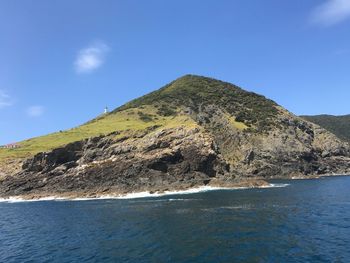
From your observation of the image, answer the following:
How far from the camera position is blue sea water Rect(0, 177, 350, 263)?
3731 centimetres

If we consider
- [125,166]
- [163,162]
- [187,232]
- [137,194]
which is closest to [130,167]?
[125,166]

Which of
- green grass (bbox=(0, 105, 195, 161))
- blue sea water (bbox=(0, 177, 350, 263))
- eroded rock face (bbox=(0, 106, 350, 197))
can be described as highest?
green grass (bbox=(0, 105, 195, 161))

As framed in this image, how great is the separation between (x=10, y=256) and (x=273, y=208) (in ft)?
136

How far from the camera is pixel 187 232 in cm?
4753

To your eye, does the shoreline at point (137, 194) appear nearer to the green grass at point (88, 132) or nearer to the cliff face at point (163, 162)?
the cliff face at point (163, 162)

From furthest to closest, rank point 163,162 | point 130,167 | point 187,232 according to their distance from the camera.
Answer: point 163,162
point 130,167
point 187,232

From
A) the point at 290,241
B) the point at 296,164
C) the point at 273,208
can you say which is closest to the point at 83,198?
the point at 273,208

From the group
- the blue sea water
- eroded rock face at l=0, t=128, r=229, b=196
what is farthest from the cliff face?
the blue sea water

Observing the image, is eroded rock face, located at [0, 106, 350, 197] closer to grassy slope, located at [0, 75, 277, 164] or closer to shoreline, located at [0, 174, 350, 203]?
shoreline, located at [0, 174, 350, 203]

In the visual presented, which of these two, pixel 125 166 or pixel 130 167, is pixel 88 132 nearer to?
Result: pixel 125 166

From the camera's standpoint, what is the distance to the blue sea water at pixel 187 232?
37.3 metres

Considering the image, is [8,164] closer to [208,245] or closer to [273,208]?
[273,208]

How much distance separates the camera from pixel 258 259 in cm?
3453

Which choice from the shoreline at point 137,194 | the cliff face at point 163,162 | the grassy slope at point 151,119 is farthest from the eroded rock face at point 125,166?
the grassy slope at point 151,119
